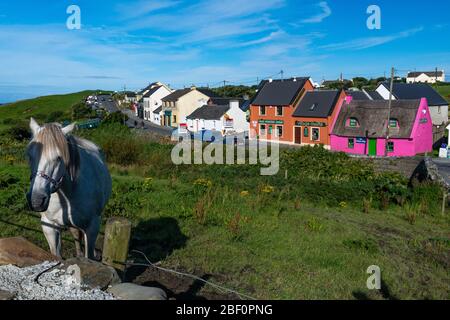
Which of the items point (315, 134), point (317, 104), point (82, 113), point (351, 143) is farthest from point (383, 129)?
point (82, 113)

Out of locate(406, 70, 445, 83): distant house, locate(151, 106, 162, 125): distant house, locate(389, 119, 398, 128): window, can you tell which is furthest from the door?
locate(406, 70, 445, 83): distant house

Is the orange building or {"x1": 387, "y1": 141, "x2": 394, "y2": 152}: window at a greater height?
the orange building

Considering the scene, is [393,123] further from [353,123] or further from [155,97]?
[155,97]

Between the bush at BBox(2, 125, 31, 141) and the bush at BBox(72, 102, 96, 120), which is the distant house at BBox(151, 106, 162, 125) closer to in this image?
the bush at BBox(72, 102, 96, 120)

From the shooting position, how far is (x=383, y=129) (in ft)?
112

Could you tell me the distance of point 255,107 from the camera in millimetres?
45875

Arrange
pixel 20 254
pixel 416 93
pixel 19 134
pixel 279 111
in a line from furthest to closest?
pixel 416 93
pixel 279 111
pixel 19 134
pixel 20 254

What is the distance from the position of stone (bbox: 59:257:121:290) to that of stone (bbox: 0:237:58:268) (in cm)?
64

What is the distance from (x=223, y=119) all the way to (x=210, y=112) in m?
3.35

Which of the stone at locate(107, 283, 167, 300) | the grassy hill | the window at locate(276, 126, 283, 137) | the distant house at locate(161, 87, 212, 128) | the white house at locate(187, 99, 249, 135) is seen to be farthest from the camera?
the grassy hill

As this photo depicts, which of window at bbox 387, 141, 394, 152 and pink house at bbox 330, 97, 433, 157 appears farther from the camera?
window at bbox 387, 141, 394, 152

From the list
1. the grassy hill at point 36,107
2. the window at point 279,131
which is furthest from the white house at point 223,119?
the grassy hill at point 36,107

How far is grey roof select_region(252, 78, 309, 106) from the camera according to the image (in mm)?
42156
